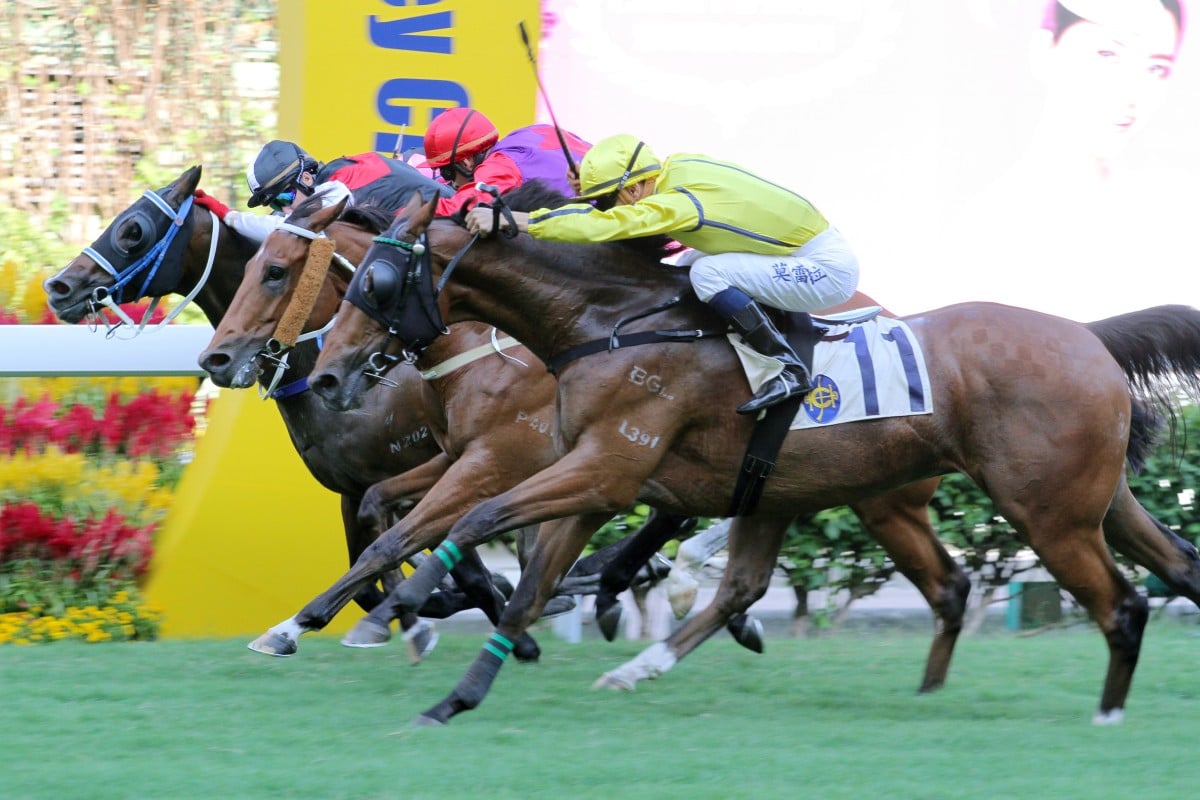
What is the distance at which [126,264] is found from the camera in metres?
6.52

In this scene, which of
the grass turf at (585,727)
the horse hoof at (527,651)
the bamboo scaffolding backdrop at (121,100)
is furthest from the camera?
the bamboo scaffolding backdrop at (121,100)

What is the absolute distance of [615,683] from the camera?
5.66 m

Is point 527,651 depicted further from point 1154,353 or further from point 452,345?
point 1154,353

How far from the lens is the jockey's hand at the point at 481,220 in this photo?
5.12 meters

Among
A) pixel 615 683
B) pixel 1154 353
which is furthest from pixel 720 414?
pixel 1154 353

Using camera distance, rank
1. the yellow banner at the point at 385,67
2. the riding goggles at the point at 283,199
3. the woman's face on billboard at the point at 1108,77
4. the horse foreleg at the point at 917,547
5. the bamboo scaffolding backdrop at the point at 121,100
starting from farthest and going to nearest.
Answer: the woman's face on billboard at the point at 1108,77 < the bamboo scaffolding backdrop at the point at 121,100 < the yellow banner at the point at 385,67 < the riding goggles at the point at 283,199 < the horse foreleg at the point at 917,547

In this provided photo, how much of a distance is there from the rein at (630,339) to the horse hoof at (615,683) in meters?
1.12

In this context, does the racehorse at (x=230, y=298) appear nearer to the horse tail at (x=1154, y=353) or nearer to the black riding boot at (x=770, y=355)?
the black riding boot at (x=770, y=355)

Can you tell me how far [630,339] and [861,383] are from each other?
29.3 inches

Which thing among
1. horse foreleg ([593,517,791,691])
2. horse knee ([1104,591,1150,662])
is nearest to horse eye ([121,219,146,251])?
horse foreleg ([593,517,791,691])

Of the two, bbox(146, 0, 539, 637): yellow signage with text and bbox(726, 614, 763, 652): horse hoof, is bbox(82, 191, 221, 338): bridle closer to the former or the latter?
bbox(146, 0, 539, 637): yellow signage with text

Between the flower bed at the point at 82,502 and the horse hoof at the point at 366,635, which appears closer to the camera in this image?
Result: the horse hoof at the point at 366,635

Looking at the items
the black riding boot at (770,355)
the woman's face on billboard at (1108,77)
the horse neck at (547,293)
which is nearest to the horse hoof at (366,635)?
the horse neck at (547,293)

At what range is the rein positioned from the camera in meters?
5.19
